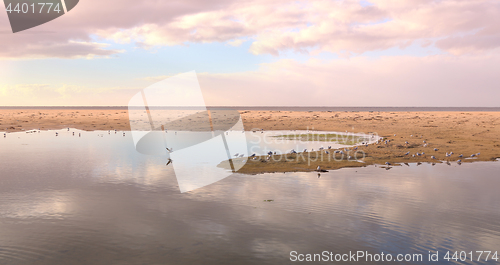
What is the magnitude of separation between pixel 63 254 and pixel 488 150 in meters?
32.0

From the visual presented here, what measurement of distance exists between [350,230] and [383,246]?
1225 mm

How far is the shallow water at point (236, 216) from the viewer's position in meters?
8.65

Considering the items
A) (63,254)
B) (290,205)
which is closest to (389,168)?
(290,205)

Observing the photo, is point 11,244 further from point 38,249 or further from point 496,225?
point 496,225

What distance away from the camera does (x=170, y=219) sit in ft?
35.6

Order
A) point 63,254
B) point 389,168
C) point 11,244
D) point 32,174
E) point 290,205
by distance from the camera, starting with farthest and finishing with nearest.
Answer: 1. point 389,168
2. point 32,174
3. point 290,205
4. point 11,244
5. point 63,254

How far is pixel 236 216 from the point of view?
11203 millimetres

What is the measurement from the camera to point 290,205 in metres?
12.5

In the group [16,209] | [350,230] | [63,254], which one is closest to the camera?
[63,254]

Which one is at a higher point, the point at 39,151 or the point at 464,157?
the point at 39,151

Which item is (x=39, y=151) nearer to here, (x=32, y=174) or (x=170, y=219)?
(x=32, y=174)

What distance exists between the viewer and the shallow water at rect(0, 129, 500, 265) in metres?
8.65

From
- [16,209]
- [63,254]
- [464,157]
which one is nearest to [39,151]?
[16,209]

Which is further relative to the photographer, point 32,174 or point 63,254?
Result: point 32,174
